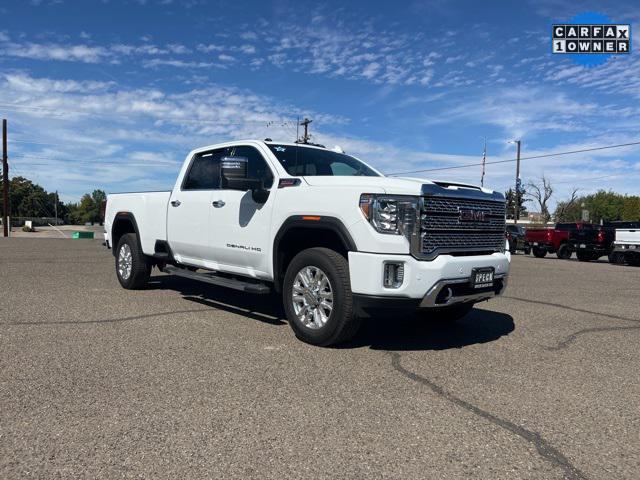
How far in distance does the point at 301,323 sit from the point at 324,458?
2.35 meters

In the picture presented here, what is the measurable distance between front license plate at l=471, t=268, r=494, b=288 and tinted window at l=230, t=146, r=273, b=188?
231 cm

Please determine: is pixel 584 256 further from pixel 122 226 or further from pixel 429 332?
pixel 122 226

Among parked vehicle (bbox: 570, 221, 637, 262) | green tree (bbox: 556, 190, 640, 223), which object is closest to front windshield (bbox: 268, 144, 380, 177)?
parked vehicle (bbox: 570, 221, 637, 262)

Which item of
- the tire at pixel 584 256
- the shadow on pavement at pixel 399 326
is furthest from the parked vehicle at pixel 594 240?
the shadow on pavement at pixel 399 326

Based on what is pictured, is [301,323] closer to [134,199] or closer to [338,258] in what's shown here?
[338,258]

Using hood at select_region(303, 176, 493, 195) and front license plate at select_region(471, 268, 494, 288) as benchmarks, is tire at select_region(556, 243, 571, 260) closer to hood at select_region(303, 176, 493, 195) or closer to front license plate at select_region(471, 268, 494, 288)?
front license plate at select_region(471, 268, 494, 288)

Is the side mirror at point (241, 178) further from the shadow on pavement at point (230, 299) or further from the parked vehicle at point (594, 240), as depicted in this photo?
the parked vehicle at point (594, 240)

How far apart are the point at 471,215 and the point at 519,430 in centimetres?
239

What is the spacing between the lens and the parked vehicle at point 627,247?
64.3ft

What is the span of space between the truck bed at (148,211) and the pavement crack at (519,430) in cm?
451

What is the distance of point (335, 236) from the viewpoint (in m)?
5.02

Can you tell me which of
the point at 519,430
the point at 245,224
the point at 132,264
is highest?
the point at 245,224

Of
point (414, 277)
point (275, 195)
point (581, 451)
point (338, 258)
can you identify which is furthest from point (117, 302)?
point (581, 451)

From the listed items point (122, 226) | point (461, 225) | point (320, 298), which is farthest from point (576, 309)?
point (122, 226)
